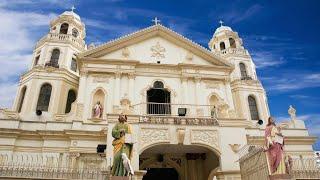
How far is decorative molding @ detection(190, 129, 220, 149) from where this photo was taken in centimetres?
1481

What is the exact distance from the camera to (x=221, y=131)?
600 inches

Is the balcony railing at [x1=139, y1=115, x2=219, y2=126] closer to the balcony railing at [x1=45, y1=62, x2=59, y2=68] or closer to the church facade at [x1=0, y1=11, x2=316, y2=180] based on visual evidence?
the church facade at [x1=0, y1=11, x2=316, y2=180]

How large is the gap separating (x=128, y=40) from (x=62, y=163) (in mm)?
10166

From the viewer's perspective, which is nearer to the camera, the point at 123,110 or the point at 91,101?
the point at 123,110

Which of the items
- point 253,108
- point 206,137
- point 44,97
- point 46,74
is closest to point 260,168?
point 206,137

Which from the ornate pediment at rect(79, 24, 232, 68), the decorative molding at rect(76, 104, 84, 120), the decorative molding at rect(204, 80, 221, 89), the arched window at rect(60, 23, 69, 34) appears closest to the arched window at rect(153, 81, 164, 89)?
the ornate pediment at rect(79, 24, 232, 68)

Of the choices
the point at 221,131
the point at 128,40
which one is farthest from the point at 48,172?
the point at 128,40

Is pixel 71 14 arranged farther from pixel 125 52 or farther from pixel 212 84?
pixel 212 84

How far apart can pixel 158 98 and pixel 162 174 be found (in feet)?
18.0

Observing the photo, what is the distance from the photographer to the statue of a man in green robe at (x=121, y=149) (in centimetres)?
1055

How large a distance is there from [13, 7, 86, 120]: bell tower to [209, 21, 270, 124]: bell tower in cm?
1350

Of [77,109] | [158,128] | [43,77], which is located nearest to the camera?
[158,128]

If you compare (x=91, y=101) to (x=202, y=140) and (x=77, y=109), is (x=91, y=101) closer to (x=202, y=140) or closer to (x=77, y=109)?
(x=77, y=109)

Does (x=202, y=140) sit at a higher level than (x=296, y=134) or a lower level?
lower
